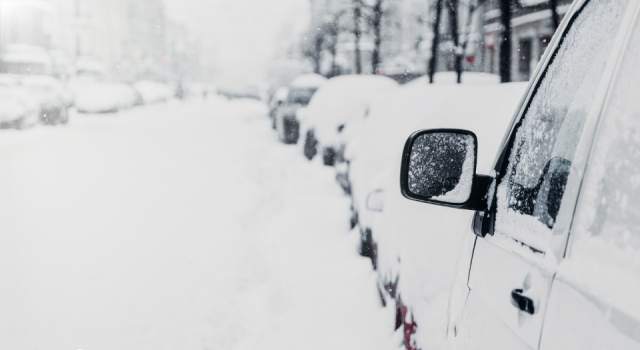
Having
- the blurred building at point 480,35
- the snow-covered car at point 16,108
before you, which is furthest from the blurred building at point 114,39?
the snow-covered car at point 16,108

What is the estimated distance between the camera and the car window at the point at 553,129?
123 cm

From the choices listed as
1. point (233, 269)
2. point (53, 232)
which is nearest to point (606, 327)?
point (233, 269)

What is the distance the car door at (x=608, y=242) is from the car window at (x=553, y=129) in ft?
0.36

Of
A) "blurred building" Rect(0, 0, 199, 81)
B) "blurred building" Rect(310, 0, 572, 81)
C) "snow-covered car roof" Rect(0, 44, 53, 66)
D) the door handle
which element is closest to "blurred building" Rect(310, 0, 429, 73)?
"blurred building" Rect(310, 0, 572, 81)

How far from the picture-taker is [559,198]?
1.22 meters

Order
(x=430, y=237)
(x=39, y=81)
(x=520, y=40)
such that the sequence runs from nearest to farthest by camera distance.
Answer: (x=430, y=237) < (x=39, y=81) < (x=520, y=40)

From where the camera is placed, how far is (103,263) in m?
4.82

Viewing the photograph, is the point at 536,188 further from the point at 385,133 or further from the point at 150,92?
the point at 150,92

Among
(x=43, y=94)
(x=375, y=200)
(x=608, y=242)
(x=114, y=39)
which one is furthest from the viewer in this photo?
(x=114, y=39)

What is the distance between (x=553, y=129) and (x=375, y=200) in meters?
2.67

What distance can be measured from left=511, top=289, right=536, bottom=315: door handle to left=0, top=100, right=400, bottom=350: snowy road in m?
1.86

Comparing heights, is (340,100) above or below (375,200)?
above

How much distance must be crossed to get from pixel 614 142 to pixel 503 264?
0.44m

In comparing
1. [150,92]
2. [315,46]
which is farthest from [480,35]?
[150,92]
